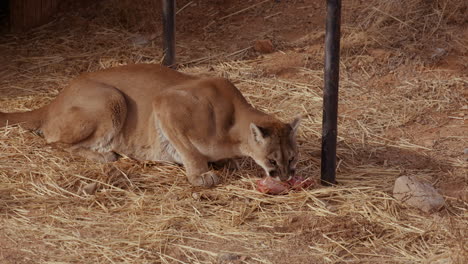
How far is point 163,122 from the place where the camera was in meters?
7.48

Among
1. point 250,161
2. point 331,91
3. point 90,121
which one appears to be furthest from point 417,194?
point 90,121

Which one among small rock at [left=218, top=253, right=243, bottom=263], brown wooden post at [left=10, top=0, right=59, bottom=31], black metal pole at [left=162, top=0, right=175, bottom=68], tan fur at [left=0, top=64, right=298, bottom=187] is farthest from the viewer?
brown wooden post at [left=10, top=0, right=59, bottom=31]

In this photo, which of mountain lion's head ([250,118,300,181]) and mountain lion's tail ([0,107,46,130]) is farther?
mountain lion's tail ([0,107,46,130])

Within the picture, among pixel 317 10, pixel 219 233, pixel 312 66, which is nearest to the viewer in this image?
pixel 219 233

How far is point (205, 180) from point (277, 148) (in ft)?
2.30

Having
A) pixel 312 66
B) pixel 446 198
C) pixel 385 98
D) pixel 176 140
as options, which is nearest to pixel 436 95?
pixel 385 98

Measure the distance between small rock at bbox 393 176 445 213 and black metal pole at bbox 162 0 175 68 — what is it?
3799 mm

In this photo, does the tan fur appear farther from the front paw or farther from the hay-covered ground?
the hay-covered ground

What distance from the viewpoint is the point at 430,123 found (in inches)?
331

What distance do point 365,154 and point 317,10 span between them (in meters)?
3.62

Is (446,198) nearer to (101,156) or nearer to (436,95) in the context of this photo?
(436,95)

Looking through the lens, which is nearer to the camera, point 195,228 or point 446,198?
point 195,228

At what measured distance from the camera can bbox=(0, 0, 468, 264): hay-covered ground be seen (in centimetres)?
588

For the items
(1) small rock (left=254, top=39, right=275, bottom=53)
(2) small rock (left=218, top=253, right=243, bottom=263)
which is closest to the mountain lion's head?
(2) small rock (left=218, top=253, right=243, bottom=263)
